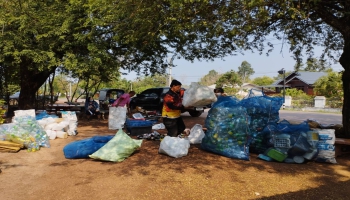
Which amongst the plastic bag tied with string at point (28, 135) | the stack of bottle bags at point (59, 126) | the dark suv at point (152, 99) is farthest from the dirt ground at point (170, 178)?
the dark suv at point (152, 99)

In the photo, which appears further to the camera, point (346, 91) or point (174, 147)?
point (346, 91)

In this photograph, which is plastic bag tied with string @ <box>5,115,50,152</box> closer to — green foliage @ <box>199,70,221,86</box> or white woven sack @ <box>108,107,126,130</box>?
white woven sack @ <box>108,107,126,130</box>

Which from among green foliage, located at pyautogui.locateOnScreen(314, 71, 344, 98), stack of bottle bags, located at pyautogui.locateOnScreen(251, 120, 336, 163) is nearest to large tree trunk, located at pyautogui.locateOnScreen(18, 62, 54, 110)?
stack of bottle bags, located at pyautogui.locateOnScreen(251, 120, 336, 163)

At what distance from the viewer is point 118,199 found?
3660mm

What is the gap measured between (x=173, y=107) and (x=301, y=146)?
251 cm

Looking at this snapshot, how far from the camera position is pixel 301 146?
5.11m

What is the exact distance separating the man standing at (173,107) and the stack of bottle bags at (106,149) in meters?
0.76

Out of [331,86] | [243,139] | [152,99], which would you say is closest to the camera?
[243,139]

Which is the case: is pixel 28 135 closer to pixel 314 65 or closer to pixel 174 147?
pixel 174 147

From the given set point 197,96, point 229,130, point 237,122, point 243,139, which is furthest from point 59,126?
point 243,139

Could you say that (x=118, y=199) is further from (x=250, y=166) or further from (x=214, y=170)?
(x=250, y=166)

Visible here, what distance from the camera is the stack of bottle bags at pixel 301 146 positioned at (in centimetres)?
512

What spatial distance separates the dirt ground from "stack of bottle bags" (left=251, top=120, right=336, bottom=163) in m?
0.14

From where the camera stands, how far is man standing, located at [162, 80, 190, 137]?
577 centimetres
